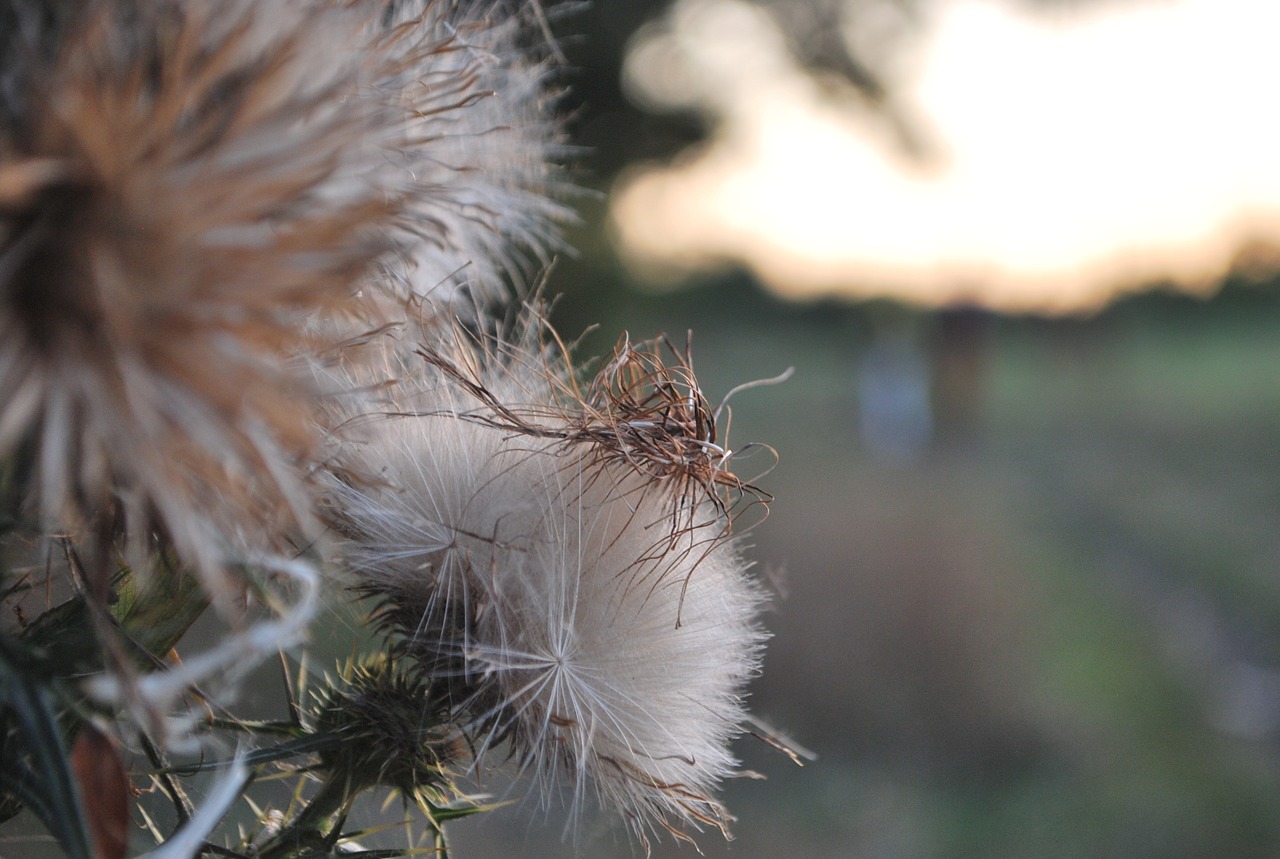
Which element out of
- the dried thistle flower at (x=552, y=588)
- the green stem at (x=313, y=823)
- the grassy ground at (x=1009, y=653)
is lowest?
the grassy ground at (x=1009, y=653)

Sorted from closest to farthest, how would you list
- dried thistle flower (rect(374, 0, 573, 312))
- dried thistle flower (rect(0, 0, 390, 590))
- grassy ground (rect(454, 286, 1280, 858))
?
dried thistle flower (rect(0, 0, 390, 590)) < dried thistle flower (rect(374, 0, 573, 312)) < grassy ground (rect(454, 286, 1280, 858))

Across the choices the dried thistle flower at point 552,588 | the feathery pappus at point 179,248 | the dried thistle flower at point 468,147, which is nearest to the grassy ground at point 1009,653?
the dried thistle flower at point 552,588

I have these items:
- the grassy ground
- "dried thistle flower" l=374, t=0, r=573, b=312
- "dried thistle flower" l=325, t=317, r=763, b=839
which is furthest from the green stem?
"dried thistle flower" l=374, t=0, r=573, b=312

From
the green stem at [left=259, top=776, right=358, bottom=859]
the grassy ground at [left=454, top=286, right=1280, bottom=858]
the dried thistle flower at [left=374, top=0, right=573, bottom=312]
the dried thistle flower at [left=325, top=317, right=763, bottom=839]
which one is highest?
the dried thistle flower at [left=374, top=0, right=573, bottom=312]

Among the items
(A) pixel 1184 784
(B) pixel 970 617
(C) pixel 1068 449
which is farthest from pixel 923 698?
(C) pixel 1068 449

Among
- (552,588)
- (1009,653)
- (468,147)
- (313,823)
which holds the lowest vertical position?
(1009,653)

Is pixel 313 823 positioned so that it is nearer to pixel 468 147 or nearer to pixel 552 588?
pixel 552 588

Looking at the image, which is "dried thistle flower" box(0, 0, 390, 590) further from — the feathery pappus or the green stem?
the green stem

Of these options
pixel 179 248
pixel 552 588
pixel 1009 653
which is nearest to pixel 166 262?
pixel 179 248

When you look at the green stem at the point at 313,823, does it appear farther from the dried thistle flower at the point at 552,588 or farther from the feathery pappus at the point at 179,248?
the feathery pappus at the point at 179,248
